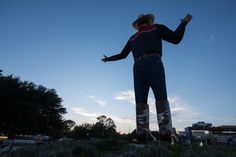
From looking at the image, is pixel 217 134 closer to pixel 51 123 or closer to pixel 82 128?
pixel 51 123

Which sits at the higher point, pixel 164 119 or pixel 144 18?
pixel 144 18

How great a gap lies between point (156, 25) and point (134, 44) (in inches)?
30.5

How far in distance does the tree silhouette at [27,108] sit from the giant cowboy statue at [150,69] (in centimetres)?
2438

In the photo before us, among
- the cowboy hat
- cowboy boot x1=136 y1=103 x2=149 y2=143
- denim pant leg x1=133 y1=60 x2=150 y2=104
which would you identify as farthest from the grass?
the cowboy hat

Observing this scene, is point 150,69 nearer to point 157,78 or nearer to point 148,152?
point 157,78

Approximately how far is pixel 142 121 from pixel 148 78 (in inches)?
42.4

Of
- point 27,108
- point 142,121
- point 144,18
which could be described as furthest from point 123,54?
point 27,108

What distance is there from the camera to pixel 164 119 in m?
5.38

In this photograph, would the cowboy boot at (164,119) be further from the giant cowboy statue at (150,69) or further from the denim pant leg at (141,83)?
the denim pant leg at (141,83)

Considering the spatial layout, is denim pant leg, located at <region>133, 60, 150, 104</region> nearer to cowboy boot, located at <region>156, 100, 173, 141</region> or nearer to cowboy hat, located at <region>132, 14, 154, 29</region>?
cowboy boot, located at <region>156, 100, 173, 141</region>

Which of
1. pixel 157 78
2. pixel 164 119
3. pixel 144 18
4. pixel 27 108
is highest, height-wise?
pixel 27 108

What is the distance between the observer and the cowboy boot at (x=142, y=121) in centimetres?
571

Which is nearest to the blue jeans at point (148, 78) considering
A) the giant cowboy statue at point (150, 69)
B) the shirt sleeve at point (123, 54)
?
the giant cowboy statue at point (150, 69)

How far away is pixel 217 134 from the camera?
21.8m
